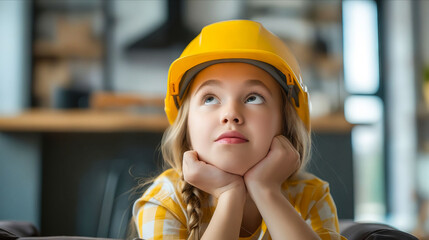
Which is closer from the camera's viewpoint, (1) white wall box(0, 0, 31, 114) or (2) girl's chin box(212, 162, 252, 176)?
(2) girl's chin box(212, 162, 252, 176)

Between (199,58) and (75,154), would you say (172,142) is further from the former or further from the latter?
(75,154)

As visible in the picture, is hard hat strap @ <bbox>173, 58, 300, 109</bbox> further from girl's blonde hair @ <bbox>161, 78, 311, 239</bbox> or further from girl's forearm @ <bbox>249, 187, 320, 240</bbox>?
girl's forearm @ <bbox>249, 187, 320, 240</bbox>

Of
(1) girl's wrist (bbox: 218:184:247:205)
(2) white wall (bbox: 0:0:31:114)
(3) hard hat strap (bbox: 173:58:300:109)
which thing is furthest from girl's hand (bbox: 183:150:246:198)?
(2) white wall (bbox: 0:0:31:114)

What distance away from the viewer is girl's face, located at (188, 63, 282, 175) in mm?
885

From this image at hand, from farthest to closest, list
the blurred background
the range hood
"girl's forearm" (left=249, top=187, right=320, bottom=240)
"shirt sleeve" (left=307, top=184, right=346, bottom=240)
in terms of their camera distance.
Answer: the range hood → the blurred background → "shirt sleeve" (left=307, top=184, right=346, bottom=240) → "girl's forearm" (left=249, top=187, right=320, bottom=240)

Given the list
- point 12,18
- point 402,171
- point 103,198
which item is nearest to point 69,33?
point 12,18

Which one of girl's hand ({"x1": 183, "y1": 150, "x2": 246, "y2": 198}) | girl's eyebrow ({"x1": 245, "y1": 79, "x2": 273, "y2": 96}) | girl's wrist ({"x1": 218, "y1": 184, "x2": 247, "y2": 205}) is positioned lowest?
girl's wrist ({"x1": 218, "y1": 184, "x2": 247, "y2": 205})

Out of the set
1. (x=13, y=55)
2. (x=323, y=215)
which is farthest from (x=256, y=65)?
(x=13, y=55)

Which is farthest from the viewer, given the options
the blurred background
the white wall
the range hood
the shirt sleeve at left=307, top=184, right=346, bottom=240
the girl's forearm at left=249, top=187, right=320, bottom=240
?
the range hood

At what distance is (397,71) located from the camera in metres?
4.82

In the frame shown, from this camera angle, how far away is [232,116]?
88 cm

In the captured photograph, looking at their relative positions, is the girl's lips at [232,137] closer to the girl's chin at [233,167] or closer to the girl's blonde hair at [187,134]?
the girl's chin at [233,167]

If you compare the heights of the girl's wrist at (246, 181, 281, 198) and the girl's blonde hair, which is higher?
the girl's blonde hair

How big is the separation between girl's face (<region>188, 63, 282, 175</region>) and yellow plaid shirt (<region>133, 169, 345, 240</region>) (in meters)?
0.14
